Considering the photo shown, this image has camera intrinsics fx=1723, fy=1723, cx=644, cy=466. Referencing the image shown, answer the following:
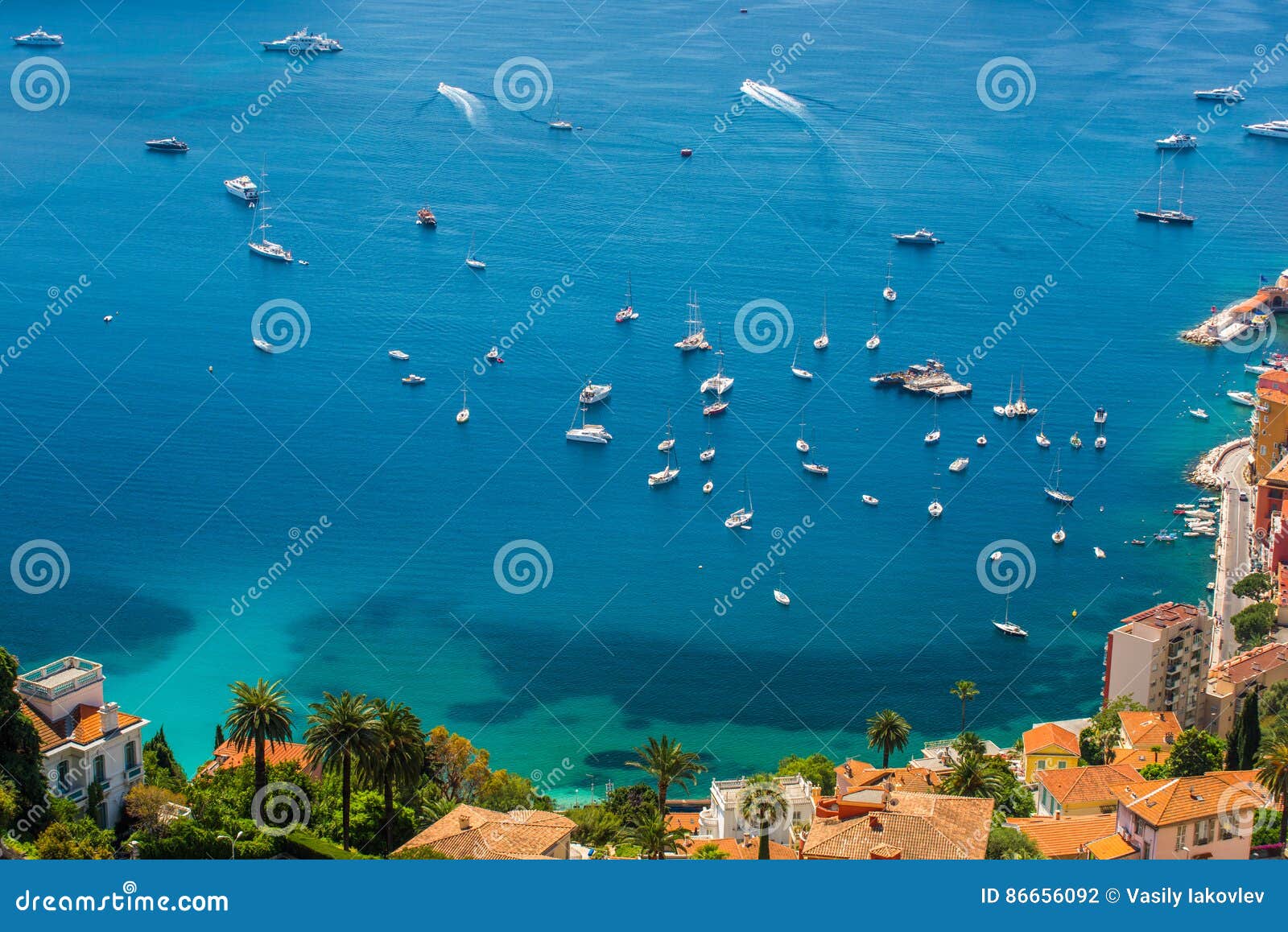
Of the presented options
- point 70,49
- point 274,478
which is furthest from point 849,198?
point 70,49

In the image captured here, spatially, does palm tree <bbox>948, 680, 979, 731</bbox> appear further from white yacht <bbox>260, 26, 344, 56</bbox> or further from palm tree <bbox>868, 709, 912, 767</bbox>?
white yacht <bbox>260, 26, 344, 56</bbox>

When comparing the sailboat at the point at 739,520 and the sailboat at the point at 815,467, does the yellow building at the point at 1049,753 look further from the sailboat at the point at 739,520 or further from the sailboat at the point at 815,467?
the sailboat at the point at 815,467

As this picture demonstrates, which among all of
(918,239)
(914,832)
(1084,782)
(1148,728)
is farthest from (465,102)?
(914,832)

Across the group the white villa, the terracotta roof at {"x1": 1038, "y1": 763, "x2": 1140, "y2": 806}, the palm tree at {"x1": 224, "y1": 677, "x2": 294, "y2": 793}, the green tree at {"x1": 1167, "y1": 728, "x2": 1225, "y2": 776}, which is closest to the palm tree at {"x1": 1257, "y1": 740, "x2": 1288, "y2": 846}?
the terracotta roof at {"x1": 1038, "y1": 763, "x2": 1140, "y2": 806}

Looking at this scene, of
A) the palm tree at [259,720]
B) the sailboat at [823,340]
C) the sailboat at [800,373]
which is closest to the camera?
the palm tree at [259,720]

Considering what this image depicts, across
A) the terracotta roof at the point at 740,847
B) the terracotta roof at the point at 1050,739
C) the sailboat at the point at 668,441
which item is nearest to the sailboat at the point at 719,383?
the sailboat at the point at 668,441
